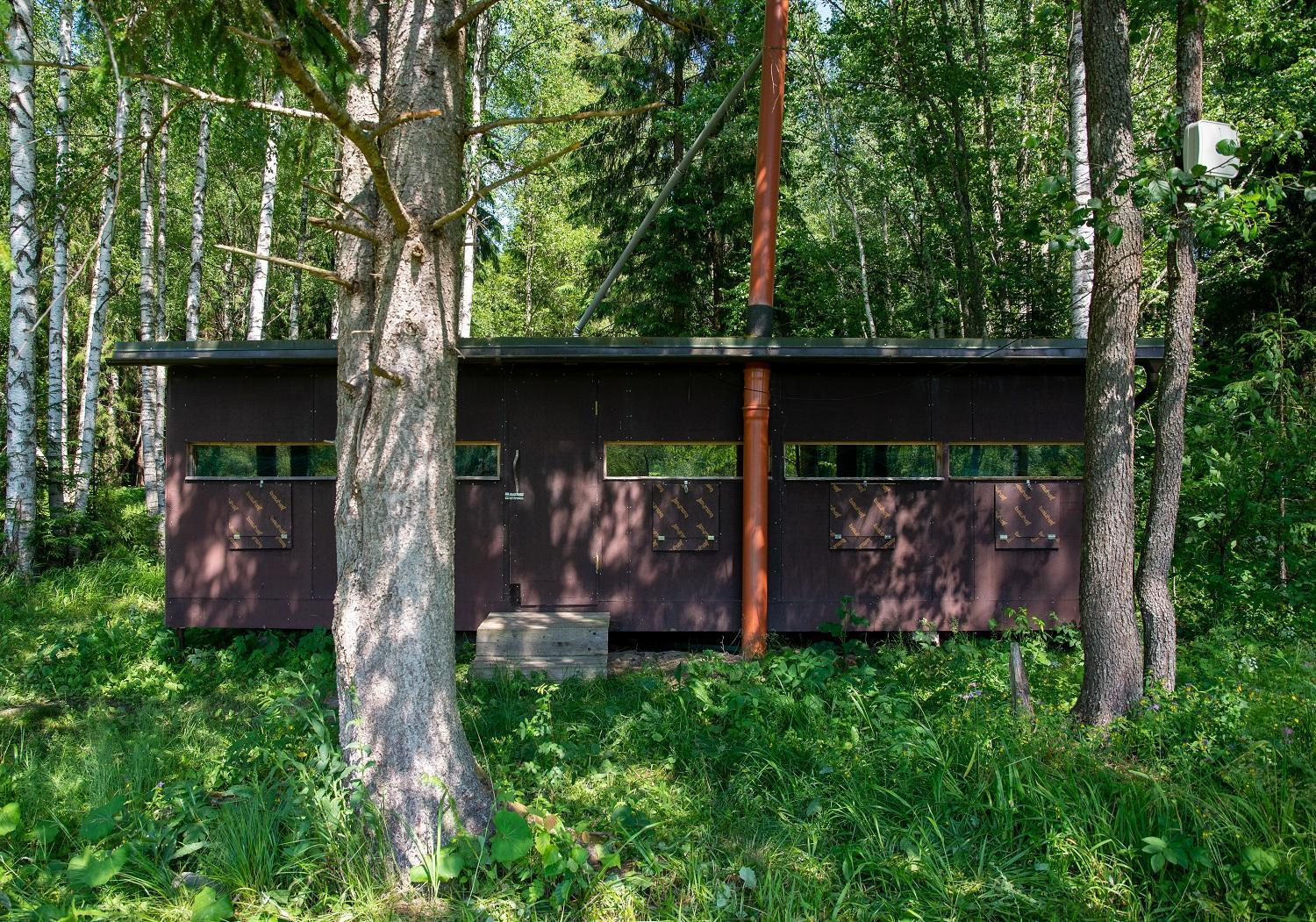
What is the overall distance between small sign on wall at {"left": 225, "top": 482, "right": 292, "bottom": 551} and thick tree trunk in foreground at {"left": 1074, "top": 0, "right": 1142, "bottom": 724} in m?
6.58

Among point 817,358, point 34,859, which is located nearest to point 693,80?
point 817,358

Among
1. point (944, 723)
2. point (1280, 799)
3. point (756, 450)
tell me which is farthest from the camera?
point (756, 450)

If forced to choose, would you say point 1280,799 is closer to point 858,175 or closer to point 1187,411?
point 1187,411

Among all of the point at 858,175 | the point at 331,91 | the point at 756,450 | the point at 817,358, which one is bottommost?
the point at 756,450

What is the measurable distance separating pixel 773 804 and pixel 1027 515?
4.85 m

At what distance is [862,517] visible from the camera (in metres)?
7.33

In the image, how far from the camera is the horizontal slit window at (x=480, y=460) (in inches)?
290

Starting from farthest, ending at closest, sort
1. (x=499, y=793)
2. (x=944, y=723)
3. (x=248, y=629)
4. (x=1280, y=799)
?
(x=248, y=629)
(x=944, y=723)
(x=499, y=793)
(x=1280, y=799)

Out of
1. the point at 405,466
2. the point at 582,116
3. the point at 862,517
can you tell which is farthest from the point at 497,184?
the point at 862,517

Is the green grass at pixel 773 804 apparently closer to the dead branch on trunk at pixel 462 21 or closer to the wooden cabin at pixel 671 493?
the wooden cabin at pixel 671 493

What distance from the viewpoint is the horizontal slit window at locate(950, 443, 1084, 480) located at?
736 cm

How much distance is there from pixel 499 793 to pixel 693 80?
665 inches

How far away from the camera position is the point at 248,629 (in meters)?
7.56

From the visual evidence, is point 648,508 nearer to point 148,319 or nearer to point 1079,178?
point 1079,178
